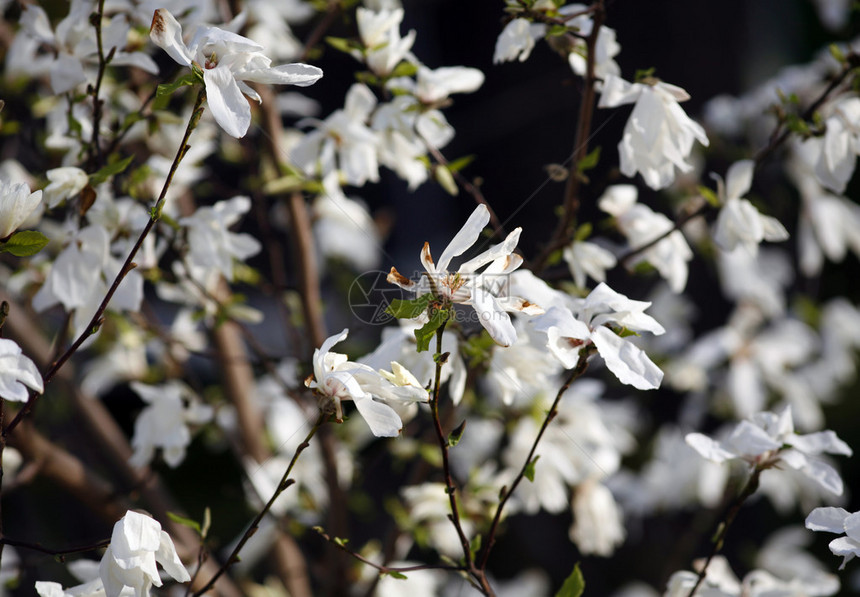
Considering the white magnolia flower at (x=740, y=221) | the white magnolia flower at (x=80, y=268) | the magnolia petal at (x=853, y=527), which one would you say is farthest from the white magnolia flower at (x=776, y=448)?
the white magnolia flower at (x=80, y=268)

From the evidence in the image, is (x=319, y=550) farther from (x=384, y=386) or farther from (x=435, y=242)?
(x=435, y=242)

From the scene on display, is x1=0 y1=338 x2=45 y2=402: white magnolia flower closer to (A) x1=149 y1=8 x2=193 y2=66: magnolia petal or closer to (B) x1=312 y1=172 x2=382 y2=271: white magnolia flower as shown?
(A) x1=149 y1=8 x2=193 y2=66: magnolia petal

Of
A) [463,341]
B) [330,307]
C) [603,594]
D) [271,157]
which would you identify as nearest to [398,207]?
[330,307]

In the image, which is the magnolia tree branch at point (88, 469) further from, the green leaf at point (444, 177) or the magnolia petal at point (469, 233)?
A: the magnolia petal at point (469, 233)

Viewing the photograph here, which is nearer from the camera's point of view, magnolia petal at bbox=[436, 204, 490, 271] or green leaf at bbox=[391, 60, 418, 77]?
magnolia petal at bbox=[436, 204, 490, 271]

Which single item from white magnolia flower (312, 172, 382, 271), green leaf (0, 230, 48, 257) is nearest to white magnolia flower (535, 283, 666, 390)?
green leaf (0, 230, 48, 257)

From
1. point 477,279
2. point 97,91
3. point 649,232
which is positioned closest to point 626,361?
point 477,279

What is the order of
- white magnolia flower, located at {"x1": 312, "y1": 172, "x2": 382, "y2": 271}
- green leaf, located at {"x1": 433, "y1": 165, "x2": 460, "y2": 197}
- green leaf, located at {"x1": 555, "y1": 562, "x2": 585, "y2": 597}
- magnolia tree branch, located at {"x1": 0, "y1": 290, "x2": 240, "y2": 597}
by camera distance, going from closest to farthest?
green leaf, located at {"x1": 555, "y1": 562, "x2": 585, "y2": 597} < green leaf, located at {"x1": 433, "y1": 165, "x2": 460, "y2": 197} < magnolia tree branch, located at {"x1": 0, "y1": 290, "x2": 240, "y2": 597} < white magnolia flower, located at {"x1": 312, "y1": 172, "x2": 382, "y2": 271}
